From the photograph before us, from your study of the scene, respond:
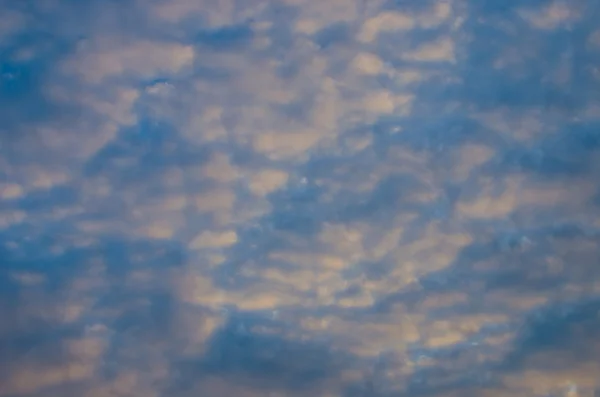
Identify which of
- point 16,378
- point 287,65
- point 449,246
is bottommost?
point 16,378

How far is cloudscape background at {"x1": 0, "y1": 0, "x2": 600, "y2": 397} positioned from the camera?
14.1 meters

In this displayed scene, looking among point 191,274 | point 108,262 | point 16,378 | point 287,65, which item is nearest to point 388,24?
point 287,65

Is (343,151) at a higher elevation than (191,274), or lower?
higher

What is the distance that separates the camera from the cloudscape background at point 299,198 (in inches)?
554

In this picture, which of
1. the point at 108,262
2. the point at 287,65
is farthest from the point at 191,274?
the point at 287,65

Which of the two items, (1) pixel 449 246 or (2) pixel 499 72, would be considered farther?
(1) pixel 449 246

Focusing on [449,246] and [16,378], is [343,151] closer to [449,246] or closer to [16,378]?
[449,246]

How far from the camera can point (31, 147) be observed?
15.4 meters

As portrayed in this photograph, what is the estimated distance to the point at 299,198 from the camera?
15805mm

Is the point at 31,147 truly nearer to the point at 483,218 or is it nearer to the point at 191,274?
Result: the point at 191,274

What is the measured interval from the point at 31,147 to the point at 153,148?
2.83 metres

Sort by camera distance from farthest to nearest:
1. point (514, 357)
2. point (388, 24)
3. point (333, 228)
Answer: point (514, 357) < point (333, 228) < point (388, 24)

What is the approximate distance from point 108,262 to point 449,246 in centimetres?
859

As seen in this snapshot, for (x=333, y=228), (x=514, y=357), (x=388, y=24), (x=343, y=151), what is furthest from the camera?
(x=514, y=357)
